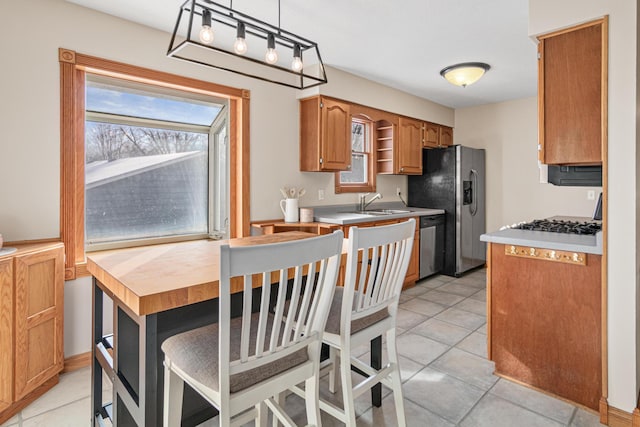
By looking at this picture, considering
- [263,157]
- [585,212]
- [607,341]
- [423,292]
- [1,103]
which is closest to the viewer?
[607,341]

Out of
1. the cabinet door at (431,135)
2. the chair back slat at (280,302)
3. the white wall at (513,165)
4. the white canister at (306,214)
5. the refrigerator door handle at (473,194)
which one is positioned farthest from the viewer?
the cabinet door at (431,135)

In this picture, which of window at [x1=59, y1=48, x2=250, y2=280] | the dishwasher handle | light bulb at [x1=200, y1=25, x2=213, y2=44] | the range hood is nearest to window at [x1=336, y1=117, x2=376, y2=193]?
the dishwasher handle

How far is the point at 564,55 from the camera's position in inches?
80.4

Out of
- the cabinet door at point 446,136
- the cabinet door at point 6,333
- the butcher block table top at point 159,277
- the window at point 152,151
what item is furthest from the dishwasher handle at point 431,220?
the cabinet door at point 6,333

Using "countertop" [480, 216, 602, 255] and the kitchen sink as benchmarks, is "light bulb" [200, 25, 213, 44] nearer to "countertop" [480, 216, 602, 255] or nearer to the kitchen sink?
"countertop" [480, 216, 602, 255]

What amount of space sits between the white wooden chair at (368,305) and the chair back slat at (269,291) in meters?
0.17

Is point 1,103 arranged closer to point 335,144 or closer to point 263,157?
point 263,157

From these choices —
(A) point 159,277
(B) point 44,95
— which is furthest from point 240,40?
(B) point 44,95

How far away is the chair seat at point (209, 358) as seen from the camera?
1.13m

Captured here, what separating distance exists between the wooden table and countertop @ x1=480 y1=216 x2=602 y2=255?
108cm

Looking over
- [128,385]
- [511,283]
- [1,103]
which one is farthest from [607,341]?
[1,103]

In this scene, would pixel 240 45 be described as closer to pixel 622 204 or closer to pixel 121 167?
pixel 121 167

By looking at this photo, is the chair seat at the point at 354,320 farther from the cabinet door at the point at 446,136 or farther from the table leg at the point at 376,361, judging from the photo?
the cabinet door at the point at 446,136

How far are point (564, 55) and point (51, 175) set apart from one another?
3.28m
